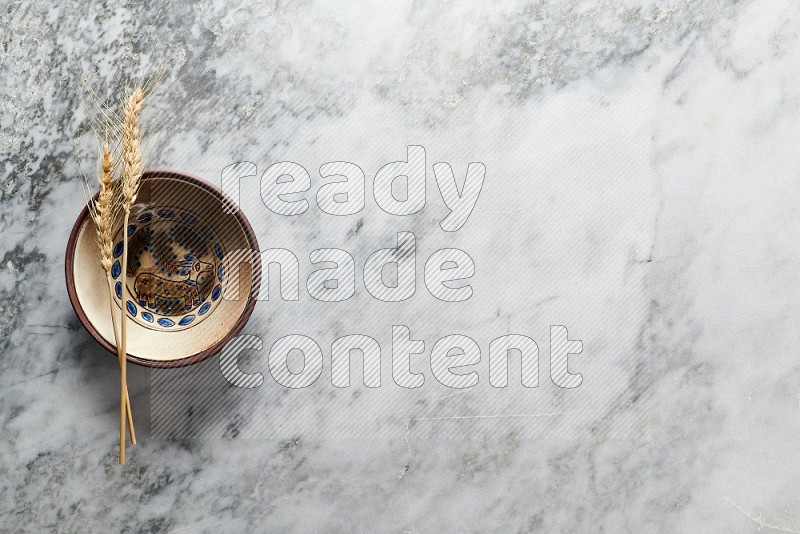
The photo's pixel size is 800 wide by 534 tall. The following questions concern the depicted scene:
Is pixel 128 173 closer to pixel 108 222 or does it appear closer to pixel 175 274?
pixel 108 222

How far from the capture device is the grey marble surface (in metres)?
1.04

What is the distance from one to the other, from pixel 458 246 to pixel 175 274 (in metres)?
0.44

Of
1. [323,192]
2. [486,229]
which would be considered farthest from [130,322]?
[486,229]

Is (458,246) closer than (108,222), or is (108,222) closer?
(108,222)

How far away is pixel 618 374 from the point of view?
3.52 ft

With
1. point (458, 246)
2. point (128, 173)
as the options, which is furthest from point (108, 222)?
point (458, 246)

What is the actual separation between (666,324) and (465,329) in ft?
1.07

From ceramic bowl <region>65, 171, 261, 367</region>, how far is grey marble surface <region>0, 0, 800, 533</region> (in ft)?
0.21

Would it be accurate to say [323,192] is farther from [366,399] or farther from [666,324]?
[666,324]

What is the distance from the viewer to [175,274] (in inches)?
40.1

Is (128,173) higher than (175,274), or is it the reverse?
(128,173)

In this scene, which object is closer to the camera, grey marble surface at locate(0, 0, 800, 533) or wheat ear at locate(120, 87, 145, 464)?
wheat ear at locate(120, 87, 145, 464)

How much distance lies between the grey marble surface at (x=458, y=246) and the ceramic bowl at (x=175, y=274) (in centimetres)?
7

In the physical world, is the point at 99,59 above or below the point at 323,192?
above
